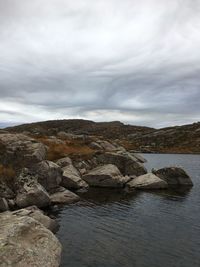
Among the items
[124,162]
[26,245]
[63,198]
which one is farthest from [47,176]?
[26,245]

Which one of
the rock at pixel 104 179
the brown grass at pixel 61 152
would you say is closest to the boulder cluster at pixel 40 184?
the rock at pixel 104 179

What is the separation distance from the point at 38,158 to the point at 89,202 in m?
9.88

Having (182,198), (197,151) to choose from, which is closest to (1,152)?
(182,198)

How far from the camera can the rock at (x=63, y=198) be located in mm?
45344

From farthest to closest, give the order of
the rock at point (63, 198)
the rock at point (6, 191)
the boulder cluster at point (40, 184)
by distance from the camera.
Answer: the rock at point (63, 198) → the rock at point (6, 191) → the boulder cluster at point (40, 184)

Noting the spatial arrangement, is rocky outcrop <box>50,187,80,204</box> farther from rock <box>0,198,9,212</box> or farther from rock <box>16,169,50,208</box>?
rock <box>0,198,9,212</box>

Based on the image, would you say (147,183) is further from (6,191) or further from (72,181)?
(6,191)

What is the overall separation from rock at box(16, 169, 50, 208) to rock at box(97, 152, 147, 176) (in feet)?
91.4

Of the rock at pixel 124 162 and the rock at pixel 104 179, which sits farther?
the rock at pixel 124 162

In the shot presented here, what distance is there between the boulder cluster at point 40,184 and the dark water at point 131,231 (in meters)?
Result: 2.72

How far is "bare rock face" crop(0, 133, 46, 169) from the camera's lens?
4956 centimetres

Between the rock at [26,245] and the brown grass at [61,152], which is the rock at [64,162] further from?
the rock at [26,245]

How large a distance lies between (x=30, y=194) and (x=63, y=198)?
6.23 metres

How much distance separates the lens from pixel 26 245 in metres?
21.8
